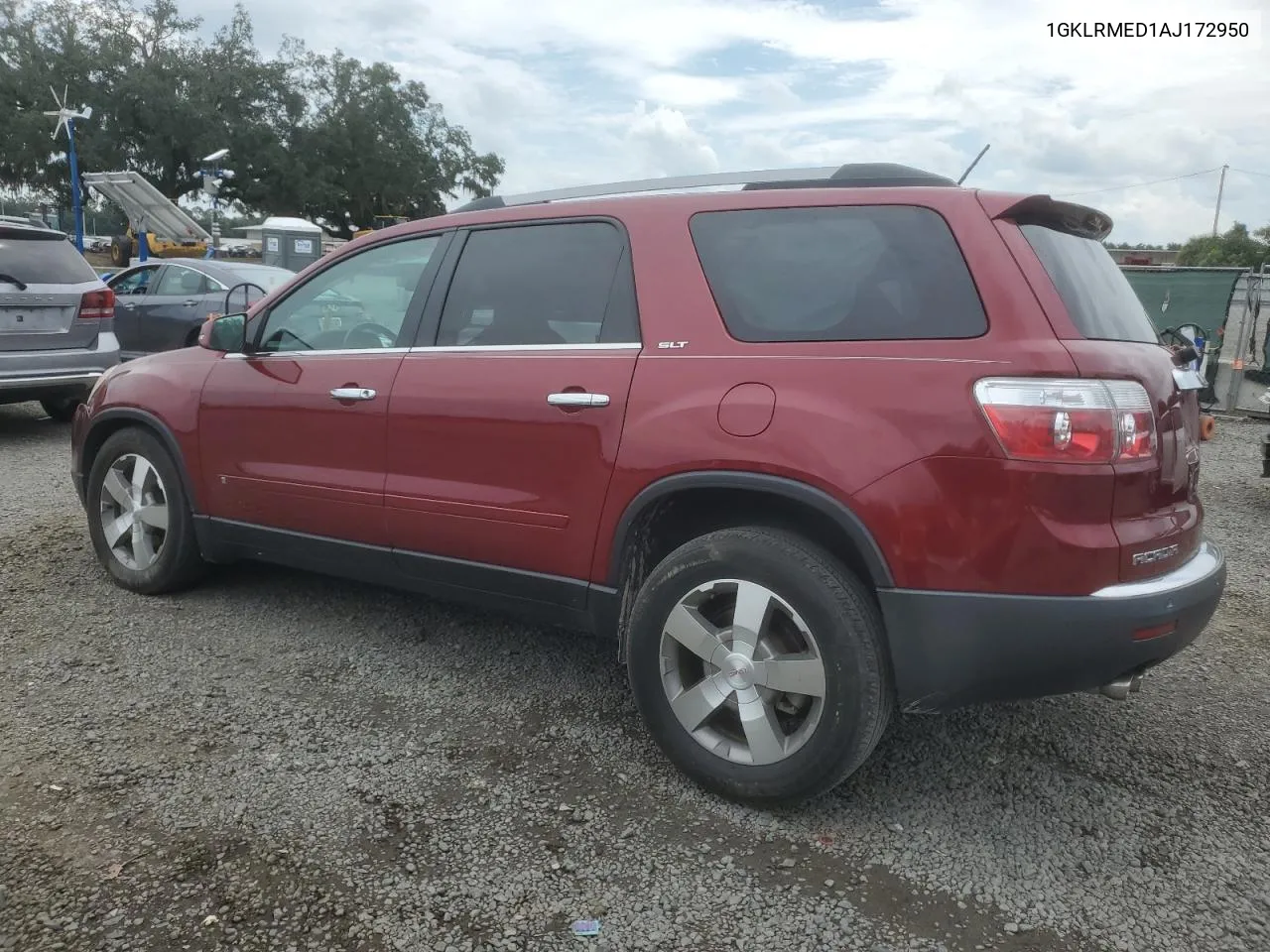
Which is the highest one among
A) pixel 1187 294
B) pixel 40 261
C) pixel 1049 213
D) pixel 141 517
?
pixel 1187 294

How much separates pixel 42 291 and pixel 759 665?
758 cm

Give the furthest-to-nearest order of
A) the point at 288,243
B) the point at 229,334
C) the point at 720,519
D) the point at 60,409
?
the point at 288,243 < the point at 60,409 < the point at 229,334 < the point at 720,519

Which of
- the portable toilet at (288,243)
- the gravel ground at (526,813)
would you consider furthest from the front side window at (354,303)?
the portable toilet at (288,243)

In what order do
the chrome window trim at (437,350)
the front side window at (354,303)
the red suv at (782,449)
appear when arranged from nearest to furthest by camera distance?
the red suv at (782,449) → the chrome window trim at (437,350) → the front side window at (354,303)

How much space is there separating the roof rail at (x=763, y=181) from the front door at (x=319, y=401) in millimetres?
391

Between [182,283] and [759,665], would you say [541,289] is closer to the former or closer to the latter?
[759,665]

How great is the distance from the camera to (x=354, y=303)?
3939 millimetres

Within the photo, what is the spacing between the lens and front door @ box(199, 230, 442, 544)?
12.2 feet

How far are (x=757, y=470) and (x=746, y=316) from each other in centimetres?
48

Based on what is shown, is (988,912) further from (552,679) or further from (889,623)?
(552,679)

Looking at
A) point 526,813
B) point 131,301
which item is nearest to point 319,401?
point 526,813

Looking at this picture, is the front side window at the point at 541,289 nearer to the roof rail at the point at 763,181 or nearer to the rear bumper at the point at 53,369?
the roof rail at the point at 763,181

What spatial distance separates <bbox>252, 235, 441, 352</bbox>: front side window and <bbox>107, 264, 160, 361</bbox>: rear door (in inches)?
329

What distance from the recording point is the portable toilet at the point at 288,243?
19.5m
